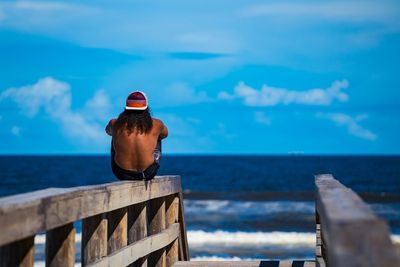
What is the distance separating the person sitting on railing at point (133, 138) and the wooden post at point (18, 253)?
2.63m

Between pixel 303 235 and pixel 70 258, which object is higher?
pixel 70 258

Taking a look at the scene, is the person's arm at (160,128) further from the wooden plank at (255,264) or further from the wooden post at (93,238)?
the wooden post at (93,238)

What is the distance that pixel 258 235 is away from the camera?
2478 cm

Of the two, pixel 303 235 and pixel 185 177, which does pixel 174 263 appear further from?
pixel 185 177

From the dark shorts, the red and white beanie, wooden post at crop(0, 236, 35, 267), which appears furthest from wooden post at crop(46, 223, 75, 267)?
the red and white beanie

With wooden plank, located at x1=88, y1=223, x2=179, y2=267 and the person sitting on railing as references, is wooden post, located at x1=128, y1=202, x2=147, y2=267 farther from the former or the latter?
the person sitting on railing

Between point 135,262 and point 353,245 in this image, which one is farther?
point 135,262


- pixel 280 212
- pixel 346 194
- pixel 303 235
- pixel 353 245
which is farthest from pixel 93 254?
pixel 280 212

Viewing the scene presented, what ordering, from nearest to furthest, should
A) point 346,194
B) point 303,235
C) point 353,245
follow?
point 353,245 < point 346,194 < point 303,235

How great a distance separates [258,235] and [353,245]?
2259 centimetres

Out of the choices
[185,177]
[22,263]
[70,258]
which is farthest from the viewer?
[185,177]

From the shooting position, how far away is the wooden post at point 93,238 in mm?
4539

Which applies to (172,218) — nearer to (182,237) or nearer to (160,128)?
(182,237)

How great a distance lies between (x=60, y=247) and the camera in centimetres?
403
